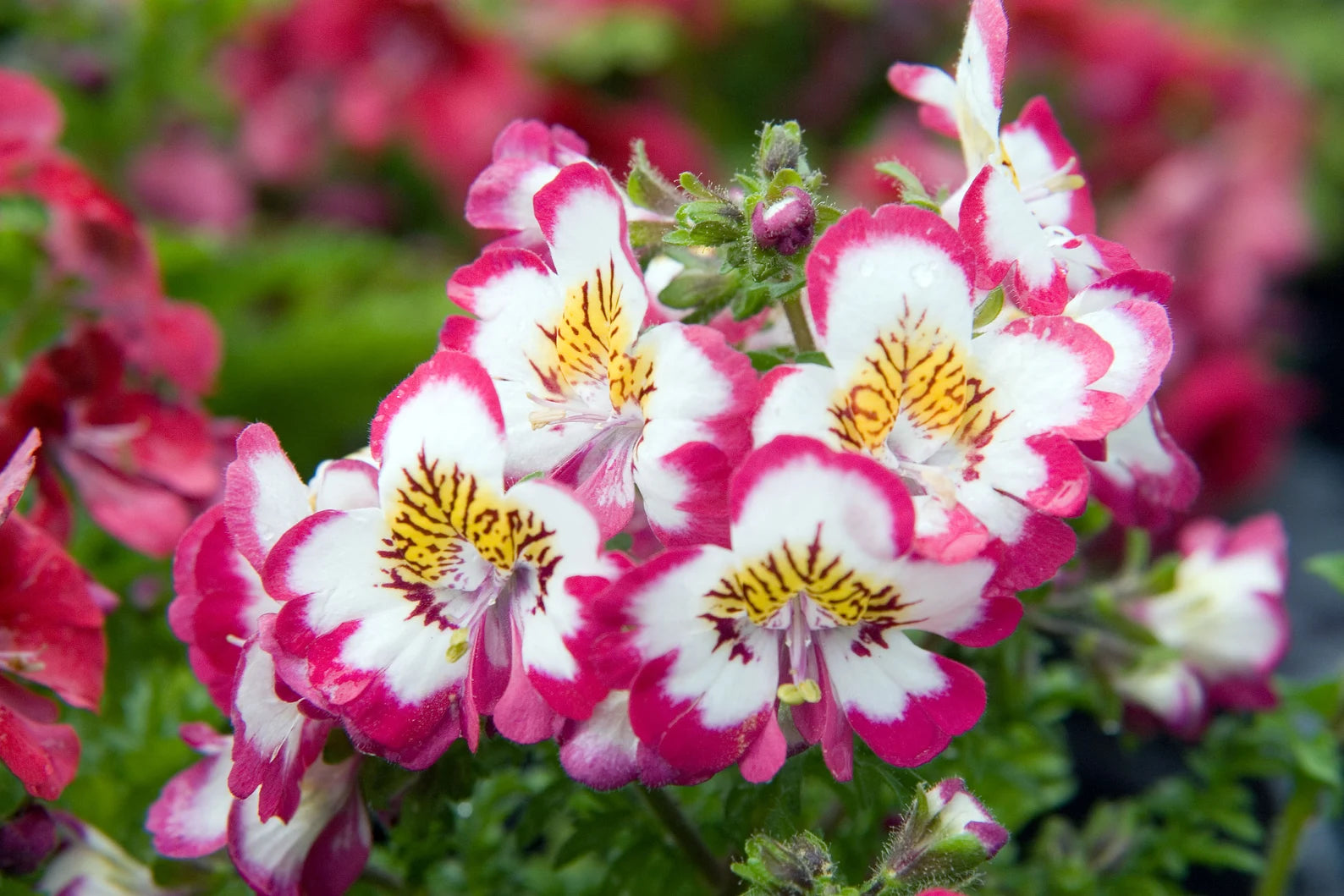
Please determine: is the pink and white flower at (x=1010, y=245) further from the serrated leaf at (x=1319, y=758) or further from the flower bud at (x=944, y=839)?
the serrated leaf at (x=1319, y=758)

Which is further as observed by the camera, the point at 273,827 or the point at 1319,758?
the point at 1319,758

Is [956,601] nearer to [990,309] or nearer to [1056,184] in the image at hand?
[990,309]

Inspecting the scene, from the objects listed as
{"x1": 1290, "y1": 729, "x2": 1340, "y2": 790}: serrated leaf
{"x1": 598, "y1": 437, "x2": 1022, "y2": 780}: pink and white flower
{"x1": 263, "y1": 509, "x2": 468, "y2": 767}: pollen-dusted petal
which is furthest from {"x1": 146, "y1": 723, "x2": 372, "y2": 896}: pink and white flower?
{"x1": 1290, "y1": 729, "x2": 1340, "y2": 790}: serrated leaf

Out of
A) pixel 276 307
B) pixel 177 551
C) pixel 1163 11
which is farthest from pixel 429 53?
pixel 1163 11

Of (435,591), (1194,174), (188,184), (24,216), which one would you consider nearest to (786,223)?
(435,591)

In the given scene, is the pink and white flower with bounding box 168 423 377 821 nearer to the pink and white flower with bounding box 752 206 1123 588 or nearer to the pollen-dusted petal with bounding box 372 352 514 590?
the pollen-dusted petal with bounding box 372 352 514 590

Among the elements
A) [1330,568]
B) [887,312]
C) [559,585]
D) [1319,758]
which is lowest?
[1319,758]

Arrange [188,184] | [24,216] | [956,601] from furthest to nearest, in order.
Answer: [188,184] → [24,216] → [956,601]
